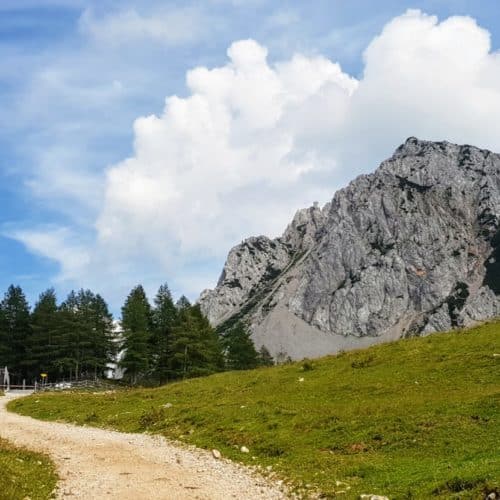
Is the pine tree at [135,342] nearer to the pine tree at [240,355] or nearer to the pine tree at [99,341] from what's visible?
the pine tree at [99,341]

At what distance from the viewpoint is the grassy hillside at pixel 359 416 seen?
17422 mm

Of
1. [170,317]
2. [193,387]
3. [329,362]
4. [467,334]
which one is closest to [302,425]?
[329,362]

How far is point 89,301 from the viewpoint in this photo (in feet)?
361

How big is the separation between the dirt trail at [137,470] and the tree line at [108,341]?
201ft

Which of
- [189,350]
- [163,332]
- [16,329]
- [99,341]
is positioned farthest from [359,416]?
[16,329]

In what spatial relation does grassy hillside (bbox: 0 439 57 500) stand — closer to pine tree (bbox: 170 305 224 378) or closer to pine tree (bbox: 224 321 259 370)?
pine tree (bbox: 170 305 224 378)

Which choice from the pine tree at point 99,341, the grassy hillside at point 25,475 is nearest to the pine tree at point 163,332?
the pine tree at point 99,341

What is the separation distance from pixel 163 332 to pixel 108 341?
42.7 ft

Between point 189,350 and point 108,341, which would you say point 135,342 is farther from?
point 108,341

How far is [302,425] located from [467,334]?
1961cm

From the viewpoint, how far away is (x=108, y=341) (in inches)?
4218

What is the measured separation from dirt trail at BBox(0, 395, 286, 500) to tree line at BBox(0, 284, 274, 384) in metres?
61.4

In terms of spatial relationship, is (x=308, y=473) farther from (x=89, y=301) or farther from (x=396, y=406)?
(x=89, y=301)

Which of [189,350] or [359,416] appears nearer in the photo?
[359,416]
